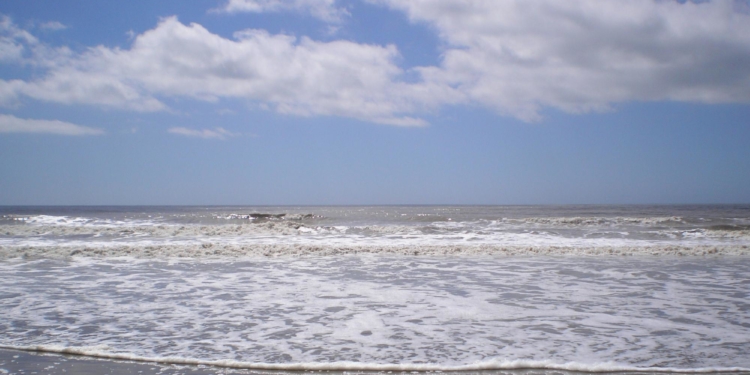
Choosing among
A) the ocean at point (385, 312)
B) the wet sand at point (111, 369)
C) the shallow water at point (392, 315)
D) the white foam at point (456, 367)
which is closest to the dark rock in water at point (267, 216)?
the ocean at point (385, 312)

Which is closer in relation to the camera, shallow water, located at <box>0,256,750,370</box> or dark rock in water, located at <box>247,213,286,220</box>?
shallow water, located at <box>0,256,750,370</box>

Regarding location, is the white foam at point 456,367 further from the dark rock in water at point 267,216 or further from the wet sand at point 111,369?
the dark rock in water at point 267,216

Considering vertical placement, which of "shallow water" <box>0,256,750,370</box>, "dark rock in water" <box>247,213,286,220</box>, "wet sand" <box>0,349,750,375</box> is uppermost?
"shallow water" <box>0,256,750,370</box>

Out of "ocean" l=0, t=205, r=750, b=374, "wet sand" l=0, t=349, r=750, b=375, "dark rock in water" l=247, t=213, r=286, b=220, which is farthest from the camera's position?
"dark rock in water" l=247, t=213, r=286, b=220

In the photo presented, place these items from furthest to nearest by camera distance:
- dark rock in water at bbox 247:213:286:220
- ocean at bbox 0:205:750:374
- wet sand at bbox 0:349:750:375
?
dark rock in water at bbox 247:213:286:220
ocean at bbox 0:205:750:374
wet sand at bbox 0:349:750:375

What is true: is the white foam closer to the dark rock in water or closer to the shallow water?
the shallow water

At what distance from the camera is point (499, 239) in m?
17.4

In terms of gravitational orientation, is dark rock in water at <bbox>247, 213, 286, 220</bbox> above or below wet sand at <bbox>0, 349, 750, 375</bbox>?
below

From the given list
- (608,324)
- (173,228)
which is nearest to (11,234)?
(173,228)

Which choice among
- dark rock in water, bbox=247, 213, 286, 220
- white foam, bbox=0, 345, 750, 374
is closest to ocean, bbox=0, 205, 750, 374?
white foam, bbox=0, 345, 750, 374

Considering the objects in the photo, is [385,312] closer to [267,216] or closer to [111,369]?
[111,369]

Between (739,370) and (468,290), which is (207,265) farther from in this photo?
(739,370)

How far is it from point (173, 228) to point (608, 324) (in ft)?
67.7

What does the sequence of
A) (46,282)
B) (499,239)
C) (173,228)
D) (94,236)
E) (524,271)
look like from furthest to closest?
(173,228) < (94,236) < (499,239) < (524,271) < (46,282)
